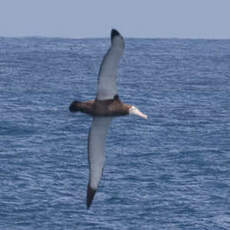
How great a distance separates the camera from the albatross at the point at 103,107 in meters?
24.9

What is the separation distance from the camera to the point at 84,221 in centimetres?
17400

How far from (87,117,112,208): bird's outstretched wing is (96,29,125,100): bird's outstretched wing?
217 cm

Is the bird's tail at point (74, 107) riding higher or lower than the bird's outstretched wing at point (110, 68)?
lower

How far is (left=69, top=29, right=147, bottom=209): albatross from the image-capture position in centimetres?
2488

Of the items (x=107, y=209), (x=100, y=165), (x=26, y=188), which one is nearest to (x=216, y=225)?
(x=107, y=209)

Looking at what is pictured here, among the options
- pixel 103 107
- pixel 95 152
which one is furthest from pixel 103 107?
pixel 95 152

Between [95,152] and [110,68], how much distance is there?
15.5 ft

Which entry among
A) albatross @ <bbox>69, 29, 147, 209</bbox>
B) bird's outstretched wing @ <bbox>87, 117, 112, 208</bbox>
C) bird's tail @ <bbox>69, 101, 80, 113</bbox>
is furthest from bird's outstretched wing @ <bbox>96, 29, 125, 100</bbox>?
bird's outstretched wing @ <bbox>87, 117, 112, 208</bbox>

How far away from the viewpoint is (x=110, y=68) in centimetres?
2527

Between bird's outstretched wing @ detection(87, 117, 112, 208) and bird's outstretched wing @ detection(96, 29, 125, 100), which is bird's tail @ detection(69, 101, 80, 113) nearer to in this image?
bird's outstretched wing @ detection(96, 29, 125, 100)

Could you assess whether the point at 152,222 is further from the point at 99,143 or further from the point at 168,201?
the point at 99,143
